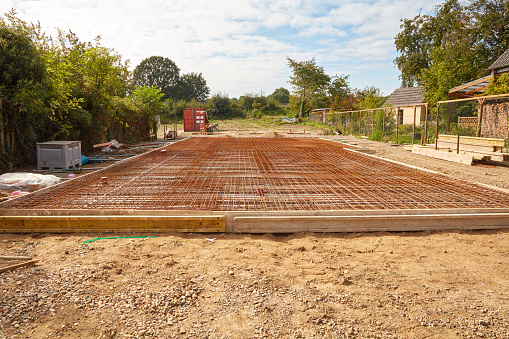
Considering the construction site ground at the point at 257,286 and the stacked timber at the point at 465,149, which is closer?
the construction site ground at the point at 257,286

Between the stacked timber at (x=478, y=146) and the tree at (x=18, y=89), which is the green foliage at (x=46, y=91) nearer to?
the tree at (x=18, y=89)

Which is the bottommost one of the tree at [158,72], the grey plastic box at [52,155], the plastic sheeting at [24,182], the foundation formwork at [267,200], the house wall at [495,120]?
the foundation formwork at [267,200]

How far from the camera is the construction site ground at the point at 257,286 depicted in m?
1.98

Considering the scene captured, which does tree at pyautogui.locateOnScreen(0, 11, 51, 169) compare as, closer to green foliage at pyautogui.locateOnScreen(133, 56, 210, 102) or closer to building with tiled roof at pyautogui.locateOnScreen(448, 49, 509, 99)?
building with tiled roof at pyautogui.locateOnScreen(448, 49, 509, 99)

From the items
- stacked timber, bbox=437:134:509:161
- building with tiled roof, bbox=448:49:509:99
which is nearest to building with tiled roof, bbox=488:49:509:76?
building with tiled roof, bbox=448:49:509:99

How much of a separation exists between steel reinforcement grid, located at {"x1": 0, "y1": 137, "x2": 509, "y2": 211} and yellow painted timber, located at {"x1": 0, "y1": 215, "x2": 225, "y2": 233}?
1.57 feet

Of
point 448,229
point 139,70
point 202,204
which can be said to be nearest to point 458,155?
point 448,229

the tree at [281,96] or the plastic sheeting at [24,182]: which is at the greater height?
the tree at [281,96]

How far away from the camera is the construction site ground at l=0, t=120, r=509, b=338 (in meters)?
1.98

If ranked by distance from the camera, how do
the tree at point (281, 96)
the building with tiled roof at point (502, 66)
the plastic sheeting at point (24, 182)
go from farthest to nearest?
the tree at point (281, 96), the building with tiled roof at point (502, 66), the plastic sheeting at point (24, 182)

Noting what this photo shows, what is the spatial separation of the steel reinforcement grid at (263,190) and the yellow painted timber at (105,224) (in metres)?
0.48

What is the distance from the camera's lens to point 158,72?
60.7 meters

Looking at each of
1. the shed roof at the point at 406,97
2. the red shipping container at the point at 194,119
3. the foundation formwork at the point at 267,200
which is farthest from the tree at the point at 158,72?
the foundation formwork at the point at 267,200

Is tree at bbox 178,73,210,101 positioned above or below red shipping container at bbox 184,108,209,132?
above
